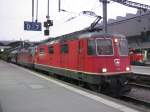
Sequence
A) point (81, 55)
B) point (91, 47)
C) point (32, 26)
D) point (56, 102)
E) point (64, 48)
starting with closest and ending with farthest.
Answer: point (56, 102) → point (91, 47) → point (81, 55) → point (64, 48) → point (32, 26)

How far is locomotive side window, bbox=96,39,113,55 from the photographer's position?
17250 mm

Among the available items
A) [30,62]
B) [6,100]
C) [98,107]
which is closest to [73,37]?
[6,100]

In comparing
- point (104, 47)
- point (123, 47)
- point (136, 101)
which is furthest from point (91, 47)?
point (136, 101)

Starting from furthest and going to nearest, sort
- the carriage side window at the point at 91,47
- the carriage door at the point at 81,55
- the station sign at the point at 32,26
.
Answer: the station sign at the point at 32,26 < the carriage door at the point at 81,55 < the carriage side window at the point at 91,47

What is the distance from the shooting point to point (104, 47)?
57.0 ft

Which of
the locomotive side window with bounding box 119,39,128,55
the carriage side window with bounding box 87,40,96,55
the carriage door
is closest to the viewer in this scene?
the carriage side window with bounding box 87,40,96,55

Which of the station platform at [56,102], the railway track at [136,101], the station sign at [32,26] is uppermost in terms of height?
the station sign at [32,26]

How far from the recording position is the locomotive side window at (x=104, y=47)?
1725 cm

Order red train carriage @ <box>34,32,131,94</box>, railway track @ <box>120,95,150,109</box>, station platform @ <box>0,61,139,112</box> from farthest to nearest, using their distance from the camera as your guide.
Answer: red train carriage @ <box>34,32,131,94</box> → railway track @ <box>120,95,150,109</box> → station platform @ <box>0,61,139,112</box>

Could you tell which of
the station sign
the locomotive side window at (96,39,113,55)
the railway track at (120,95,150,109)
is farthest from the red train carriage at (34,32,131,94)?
the station sign

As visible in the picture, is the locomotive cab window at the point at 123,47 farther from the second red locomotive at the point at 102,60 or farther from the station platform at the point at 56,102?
the station platform at the point at 56,102

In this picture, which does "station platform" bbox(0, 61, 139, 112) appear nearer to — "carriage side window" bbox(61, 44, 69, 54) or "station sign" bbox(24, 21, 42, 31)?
"carriage side window" bbox(61, 44, 69, 54)

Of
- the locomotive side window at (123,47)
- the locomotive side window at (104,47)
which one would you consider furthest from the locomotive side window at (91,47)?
the locomotive side window at (123,47)

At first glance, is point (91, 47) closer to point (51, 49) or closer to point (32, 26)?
point (51, 49)
